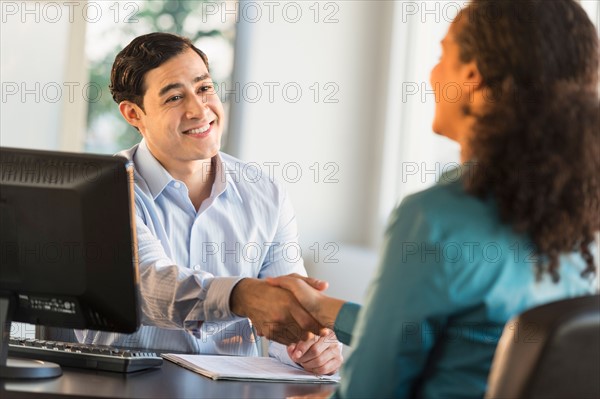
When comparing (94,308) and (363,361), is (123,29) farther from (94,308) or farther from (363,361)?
(363,361)

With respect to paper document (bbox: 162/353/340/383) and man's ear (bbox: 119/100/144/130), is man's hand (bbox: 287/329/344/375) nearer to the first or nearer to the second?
paper document (bbox: 162/353/340/383)

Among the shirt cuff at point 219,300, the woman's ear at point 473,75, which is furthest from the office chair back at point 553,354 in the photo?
the shirt cuff at point 219,300

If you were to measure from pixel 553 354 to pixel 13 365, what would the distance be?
3.55 feet

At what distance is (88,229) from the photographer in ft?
5.80

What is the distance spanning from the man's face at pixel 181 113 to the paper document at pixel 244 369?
0.82m

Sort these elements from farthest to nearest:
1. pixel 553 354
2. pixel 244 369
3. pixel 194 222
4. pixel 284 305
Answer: pixel 194 222
pixel 284 305
pixel 244 369
pixel 553 354

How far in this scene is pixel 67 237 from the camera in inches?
69.8

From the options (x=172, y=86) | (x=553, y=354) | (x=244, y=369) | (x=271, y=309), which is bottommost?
(x=244, y=369)

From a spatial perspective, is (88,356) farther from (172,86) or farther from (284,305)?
(172,86)

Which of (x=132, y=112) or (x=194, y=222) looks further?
(x=132, y=112)

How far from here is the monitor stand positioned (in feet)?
5.74

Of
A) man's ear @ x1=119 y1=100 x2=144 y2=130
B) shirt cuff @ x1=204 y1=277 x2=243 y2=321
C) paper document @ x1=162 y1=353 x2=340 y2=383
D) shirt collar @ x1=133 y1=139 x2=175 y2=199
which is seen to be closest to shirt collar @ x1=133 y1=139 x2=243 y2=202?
shirt collar @ x1=133 y1=139 x2=175 y2=199

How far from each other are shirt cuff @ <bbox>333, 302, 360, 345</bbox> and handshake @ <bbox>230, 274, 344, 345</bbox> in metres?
0.17

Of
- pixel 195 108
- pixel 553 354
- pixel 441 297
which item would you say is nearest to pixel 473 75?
pixel 441 297
